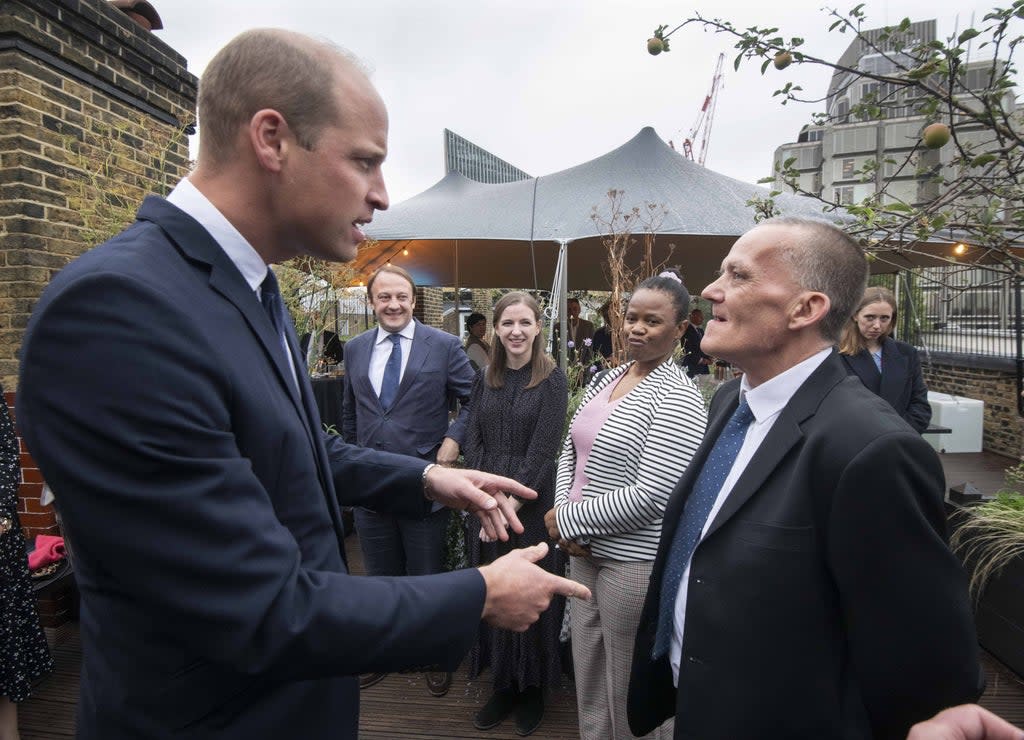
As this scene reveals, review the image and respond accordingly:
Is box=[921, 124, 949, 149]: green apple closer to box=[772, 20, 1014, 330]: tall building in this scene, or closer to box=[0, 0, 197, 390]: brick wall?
box=[772, 20, 1014, 330]: tall building

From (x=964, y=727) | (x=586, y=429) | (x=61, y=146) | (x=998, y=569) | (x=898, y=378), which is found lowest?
(x=998, y=569)

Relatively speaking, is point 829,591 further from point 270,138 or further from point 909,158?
point 909,158

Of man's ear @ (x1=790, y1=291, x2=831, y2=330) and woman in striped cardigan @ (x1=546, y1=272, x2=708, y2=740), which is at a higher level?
man's ear @ (x1=790, y1=291, x2=831, y2=330)

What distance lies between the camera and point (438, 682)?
3471 mm

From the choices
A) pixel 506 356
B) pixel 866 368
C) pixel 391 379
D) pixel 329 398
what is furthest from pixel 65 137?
pixel 866 368

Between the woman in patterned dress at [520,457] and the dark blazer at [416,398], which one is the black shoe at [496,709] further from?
the dark blazer at [416,398]

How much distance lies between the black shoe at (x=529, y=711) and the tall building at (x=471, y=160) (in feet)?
56.6

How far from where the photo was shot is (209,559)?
2.87ft

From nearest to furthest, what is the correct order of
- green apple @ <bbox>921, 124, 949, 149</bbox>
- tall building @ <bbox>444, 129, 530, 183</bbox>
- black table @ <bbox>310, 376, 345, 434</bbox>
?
green apple @ <bbox>921, 124, 949, 149</bbox> → black table @ <bbox>310, 376, 345, 434</bbox> → tall building @ <bbox>444, 129, 530, 183</bbox>

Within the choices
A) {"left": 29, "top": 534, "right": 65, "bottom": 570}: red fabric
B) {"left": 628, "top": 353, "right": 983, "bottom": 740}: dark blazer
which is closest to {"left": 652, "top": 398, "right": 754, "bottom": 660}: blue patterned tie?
{"left": 628, "top": 353, "right": 983, "bottom": 740}: dark blazer

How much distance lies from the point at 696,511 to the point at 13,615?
10.2 feet

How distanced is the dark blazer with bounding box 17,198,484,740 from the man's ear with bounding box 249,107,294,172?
17 cm

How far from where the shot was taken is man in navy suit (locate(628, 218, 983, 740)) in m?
1.23

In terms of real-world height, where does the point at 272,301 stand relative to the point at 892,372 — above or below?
above
